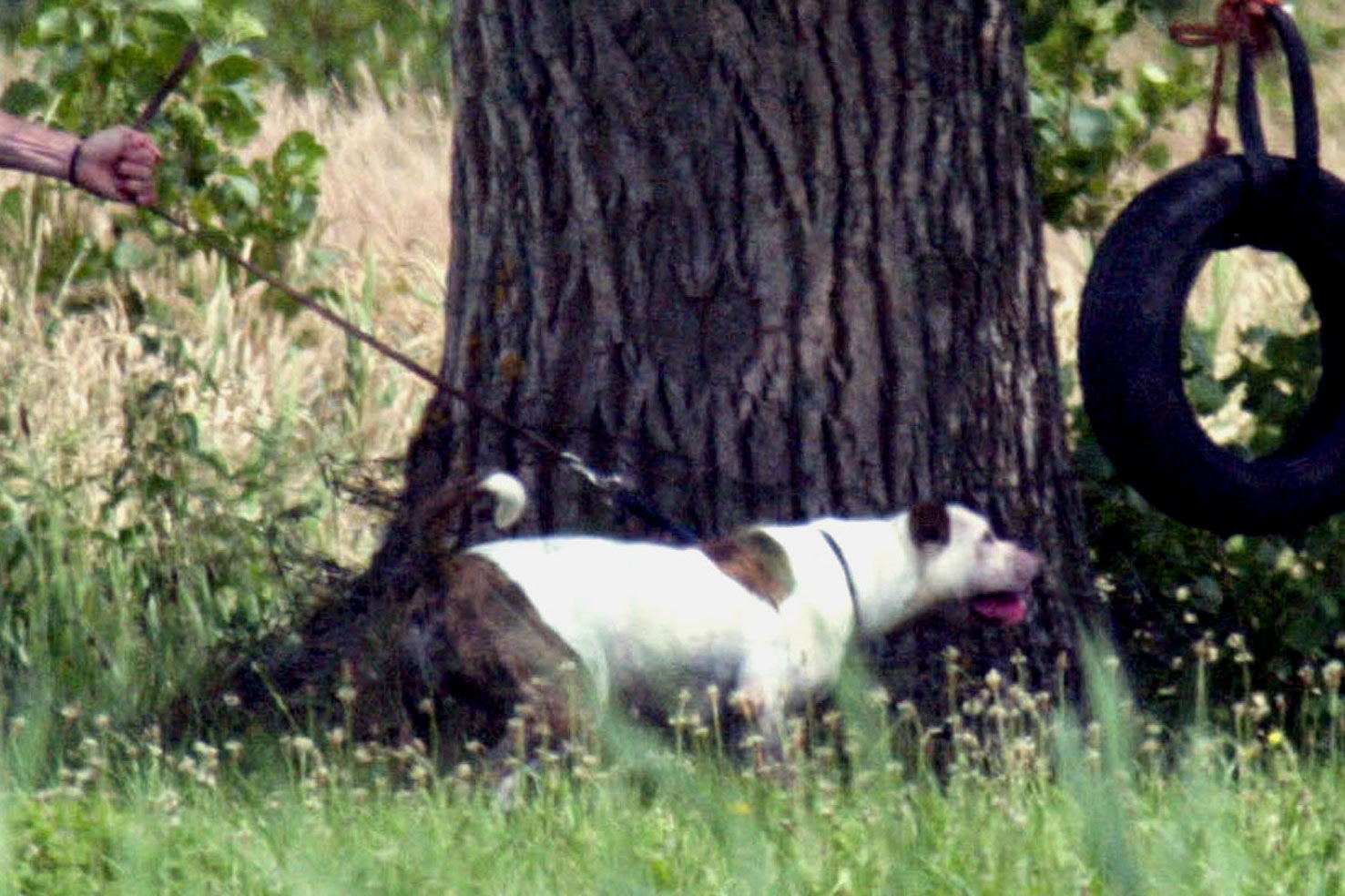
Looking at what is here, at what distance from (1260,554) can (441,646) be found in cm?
227

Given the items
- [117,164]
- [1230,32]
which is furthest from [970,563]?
[117,164]

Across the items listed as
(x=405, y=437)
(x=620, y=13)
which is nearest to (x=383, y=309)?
(x=405, y=437)

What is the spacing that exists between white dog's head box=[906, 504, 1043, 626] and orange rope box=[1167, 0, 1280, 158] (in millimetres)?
971

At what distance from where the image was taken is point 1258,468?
566 cm

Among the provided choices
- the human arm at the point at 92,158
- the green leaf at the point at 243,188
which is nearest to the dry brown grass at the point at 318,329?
the green leaf at the point at 243,188

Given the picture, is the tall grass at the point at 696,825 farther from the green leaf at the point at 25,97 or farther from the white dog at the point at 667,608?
the green leaf at the point at 25,97

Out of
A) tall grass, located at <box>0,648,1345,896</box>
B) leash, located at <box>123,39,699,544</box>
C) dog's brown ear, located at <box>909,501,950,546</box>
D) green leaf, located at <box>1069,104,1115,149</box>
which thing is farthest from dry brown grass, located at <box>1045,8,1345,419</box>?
tall grass, located at <box>0,648,1345,896</box>

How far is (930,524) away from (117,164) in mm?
1855

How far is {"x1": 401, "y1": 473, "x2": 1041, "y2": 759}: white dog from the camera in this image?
5.17 metres

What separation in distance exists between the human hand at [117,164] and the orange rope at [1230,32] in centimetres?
226

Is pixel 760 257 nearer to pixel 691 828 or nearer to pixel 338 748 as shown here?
pixel 338 748

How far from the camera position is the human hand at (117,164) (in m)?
5.25

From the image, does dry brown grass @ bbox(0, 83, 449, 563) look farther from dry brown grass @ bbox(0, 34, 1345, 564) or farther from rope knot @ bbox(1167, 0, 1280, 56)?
rope knot @ bbox(1167, 0, 1280, 56)

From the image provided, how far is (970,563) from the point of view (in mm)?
5508
